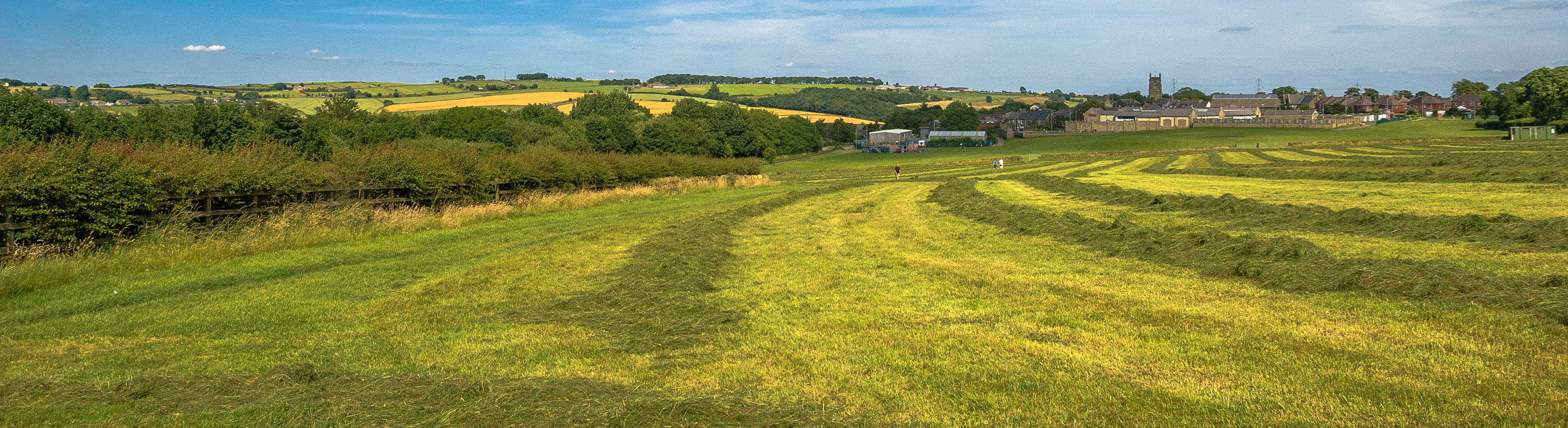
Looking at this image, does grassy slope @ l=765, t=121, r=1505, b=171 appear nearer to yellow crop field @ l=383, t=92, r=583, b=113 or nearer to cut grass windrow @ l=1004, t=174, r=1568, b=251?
yellow crop field @ l=383, t=92, r=583, b=113

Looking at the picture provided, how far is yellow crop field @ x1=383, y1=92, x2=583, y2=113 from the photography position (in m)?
115

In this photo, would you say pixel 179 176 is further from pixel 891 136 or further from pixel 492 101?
pixel 891 136

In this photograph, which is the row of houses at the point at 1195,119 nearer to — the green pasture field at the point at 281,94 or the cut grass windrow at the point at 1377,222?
the green pasture field at the point at 281,94

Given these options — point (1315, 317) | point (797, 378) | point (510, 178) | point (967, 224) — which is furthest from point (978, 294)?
point (510, 178)

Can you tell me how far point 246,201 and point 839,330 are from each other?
15604mm

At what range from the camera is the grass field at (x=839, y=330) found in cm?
580

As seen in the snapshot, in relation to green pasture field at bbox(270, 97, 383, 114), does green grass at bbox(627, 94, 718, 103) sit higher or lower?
higher

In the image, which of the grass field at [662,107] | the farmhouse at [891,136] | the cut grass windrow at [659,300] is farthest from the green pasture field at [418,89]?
the cut grass windrow at [659,300]

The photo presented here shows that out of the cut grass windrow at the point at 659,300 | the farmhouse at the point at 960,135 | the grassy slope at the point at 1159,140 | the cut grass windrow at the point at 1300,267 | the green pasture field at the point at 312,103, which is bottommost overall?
the cut grass windrow at the point at 659,300

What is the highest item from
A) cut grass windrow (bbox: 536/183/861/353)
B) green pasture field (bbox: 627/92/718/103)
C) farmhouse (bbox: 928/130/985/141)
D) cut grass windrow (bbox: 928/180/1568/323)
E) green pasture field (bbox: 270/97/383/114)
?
green pasture field (bbox: 627/92/718/103)

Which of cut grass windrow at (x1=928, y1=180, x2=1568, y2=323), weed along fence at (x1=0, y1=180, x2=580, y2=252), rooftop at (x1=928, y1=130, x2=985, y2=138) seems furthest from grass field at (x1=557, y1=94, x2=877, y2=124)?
cut grass windrow at (x1=928, y1=180, x2=1568, y2=323)

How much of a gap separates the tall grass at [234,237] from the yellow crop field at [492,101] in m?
84.5

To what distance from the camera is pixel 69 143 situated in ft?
51.2

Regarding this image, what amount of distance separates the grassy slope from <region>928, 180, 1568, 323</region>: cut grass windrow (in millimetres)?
73168
